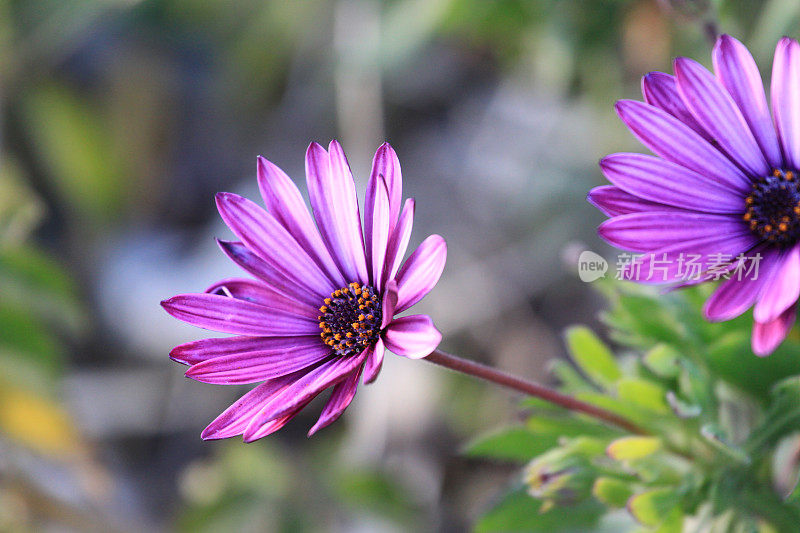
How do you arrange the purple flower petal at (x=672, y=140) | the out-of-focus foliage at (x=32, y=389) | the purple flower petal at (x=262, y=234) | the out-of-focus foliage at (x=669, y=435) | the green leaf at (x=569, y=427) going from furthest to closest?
1. the out-of-focus foliage at (x=32, y=389)
2. the green leaf at (x=569, y=427)
3. the out-of-focus foliage at (x=669, y=435)
4. the purple flower petal at (x=262, y=234)
5. the purple flower petal at (x=672, y=140)

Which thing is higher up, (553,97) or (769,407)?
(553,97)

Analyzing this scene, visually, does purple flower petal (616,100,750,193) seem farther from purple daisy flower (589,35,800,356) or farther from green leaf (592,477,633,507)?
green leaf (592,477,633,507)

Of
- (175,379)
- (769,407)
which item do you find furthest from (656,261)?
(175,379)

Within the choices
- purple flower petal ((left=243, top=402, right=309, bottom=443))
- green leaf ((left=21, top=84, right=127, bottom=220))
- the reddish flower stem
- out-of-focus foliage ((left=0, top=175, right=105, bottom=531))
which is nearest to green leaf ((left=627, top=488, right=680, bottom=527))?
the reddish flower stem

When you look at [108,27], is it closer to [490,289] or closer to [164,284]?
[164,284]

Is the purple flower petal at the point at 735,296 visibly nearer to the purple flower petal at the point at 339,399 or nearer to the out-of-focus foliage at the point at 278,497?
the purple flower petal at the point at 339,399

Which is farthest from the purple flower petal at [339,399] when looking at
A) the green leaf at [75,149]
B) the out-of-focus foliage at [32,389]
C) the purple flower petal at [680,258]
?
the green leaf at [75,149]

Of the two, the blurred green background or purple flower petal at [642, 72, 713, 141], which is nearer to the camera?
purple flower petal at [642, 72, 713, 141]
